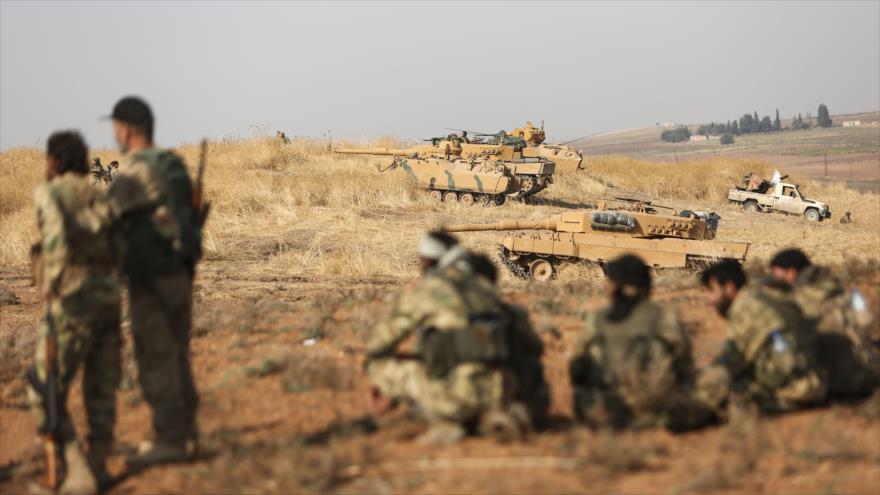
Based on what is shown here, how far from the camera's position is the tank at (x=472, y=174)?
26953 mm

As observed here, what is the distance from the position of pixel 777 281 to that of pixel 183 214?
3.55 metres

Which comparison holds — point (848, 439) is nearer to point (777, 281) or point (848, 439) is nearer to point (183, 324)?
point (777, 281)

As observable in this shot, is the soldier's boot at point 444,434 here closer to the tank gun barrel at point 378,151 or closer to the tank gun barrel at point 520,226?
the tank gun barrel at point 520,226

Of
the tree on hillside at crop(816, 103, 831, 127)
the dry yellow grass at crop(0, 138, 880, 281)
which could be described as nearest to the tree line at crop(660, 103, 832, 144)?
the tree on hillside at crop(816, 103, 831, 127)

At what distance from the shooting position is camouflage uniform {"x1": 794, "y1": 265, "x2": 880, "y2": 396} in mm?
6176

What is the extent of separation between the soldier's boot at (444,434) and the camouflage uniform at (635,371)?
72cm

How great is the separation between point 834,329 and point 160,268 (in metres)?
4.22

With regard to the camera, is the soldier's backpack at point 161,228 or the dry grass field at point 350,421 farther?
the soldier's backpack at point 161,228

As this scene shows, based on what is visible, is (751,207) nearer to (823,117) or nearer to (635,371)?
(635,371)

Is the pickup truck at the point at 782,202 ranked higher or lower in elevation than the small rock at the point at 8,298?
lower

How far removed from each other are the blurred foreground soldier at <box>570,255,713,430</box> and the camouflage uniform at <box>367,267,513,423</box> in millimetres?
589

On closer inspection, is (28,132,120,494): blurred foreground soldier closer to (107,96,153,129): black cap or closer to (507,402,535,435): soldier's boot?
(107,96,153,129): black cap

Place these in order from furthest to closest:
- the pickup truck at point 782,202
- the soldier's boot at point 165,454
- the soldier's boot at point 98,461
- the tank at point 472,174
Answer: the pickup truck at point 782,202
the tank at point 472,174
the soldier's boot at point 165,454
the soldier's boot at point 98,461

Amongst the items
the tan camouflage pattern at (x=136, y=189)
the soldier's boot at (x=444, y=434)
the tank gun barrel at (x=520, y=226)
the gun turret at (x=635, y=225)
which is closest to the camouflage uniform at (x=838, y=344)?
the soldier's boot at (x=444, y=434)
